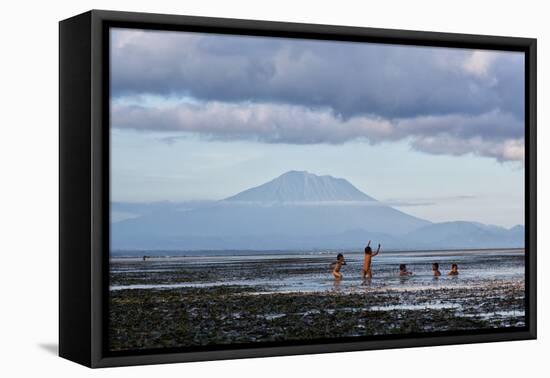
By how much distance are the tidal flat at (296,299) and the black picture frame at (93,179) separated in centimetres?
13

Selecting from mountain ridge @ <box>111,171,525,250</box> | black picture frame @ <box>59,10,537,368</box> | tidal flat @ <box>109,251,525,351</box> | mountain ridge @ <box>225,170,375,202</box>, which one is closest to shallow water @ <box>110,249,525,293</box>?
tidal flat @ <box>109,251,525,351</box>

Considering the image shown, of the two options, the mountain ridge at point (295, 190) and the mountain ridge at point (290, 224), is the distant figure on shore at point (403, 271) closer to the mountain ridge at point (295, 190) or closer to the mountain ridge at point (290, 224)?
the mountain ridge at point (290, 224)

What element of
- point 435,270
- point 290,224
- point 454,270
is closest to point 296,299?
point 290,224

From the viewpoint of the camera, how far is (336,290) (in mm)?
13977

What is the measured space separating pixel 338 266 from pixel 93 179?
2880 mm

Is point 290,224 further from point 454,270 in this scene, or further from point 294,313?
point 454,270

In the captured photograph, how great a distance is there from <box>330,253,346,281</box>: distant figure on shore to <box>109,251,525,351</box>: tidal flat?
6cm

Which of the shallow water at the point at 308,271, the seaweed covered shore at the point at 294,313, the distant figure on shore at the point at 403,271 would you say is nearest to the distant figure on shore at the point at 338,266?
the shallow water at the point at 308,271

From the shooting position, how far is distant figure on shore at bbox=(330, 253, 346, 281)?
553 inches

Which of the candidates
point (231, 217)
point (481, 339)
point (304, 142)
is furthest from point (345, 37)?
point (481, 339)

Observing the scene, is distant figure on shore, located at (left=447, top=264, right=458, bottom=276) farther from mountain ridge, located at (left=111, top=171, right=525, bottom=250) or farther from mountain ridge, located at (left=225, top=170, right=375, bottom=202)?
mountain ridge, located at (left=225, top=170, right=375, bottom=202)

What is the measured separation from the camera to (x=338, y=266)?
14.1 m

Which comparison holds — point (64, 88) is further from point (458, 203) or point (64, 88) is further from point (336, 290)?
point (458, 203)

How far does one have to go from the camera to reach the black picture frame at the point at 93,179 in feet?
41.7
